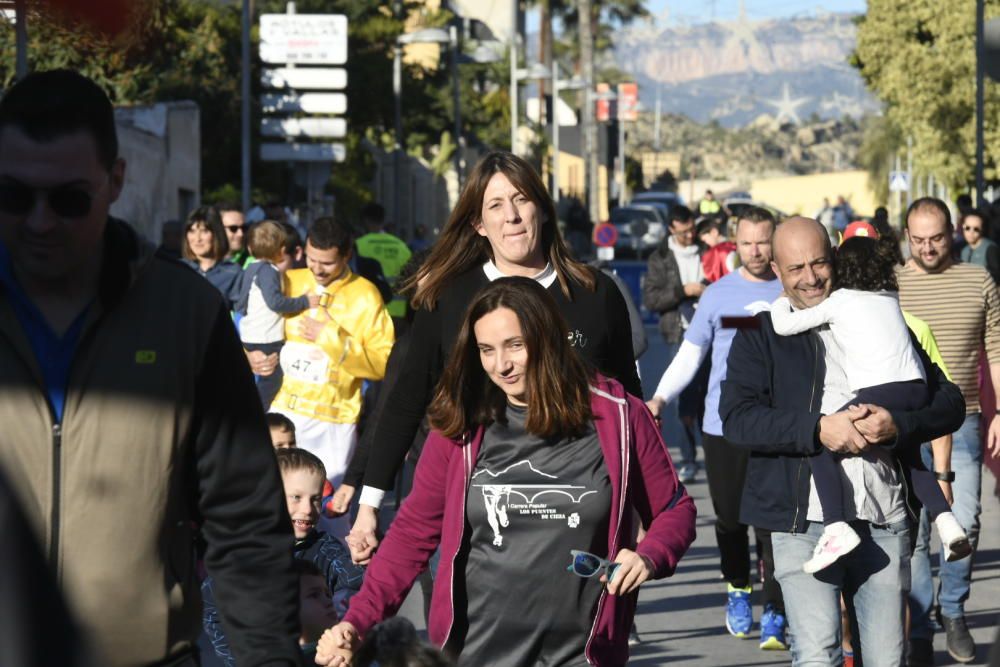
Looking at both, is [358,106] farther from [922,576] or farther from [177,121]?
[922,576]

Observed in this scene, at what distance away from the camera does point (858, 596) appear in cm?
604

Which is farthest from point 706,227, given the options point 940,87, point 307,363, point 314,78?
point 940,87

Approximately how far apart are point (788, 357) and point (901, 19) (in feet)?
125

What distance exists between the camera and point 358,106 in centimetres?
4406

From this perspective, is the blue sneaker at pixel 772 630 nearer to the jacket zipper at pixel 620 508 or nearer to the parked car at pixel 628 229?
the jacket zipper at pixel 620 508

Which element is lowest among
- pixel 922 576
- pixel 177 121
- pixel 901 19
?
pixel 922 576

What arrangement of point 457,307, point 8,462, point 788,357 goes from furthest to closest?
1. point 788,357
2. point 457,307
3. point 8,462

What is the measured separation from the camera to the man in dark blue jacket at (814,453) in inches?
233

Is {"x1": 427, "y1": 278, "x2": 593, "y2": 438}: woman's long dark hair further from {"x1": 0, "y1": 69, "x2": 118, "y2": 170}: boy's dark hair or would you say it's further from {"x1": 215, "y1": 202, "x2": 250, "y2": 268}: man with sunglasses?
{"x1": 215, "y1": 202, "x2": 250, "y2": 268}: man with sunglasses

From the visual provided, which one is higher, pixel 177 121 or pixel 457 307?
pixel 177 121

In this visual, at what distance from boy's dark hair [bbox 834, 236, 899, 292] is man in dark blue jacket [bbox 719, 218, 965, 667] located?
76mm

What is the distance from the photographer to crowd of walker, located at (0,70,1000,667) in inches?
127

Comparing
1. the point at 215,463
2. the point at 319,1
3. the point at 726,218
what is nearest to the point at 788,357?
the point at 215,463

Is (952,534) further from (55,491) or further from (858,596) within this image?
(55,491)
